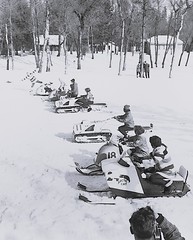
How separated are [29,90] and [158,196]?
714 inches

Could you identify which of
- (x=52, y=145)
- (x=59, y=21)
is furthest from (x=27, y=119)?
(x=59, y=21)

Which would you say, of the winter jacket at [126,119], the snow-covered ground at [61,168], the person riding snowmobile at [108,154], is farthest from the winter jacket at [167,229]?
the winter jacket at [126,119]

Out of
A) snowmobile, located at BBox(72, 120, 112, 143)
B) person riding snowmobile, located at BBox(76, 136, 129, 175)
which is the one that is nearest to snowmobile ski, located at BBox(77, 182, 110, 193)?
person riding snowmobile, located at BBox(76, 136, 129, 175)

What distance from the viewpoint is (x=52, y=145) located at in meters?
11.4

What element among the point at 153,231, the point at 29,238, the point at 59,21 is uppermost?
the point at 59,21

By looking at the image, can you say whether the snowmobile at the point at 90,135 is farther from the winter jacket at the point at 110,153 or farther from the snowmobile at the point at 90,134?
the winter jacket at the point at 110,153

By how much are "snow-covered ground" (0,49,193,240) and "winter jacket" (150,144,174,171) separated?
2.21 ft

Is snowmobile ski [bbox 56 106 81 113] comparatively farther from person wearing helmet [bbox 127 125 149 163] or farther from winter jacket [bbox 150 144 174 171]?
winter jacket [bbox 150 144 174 171]

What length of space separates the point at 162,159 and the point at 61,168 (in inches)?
123

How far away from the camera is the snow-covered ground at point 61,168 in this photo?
620cm

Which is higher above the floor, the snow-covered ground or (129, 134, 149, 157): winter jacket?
(129, 134, 149, 157): winter jacket

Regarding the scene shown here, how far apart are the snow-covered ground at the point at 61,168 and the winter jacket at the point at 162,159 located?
2.21ft

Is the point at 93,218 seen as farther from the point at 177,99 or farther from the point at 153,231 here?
the point at 177,99

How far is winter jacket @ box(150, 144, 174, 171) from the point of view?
721cm
